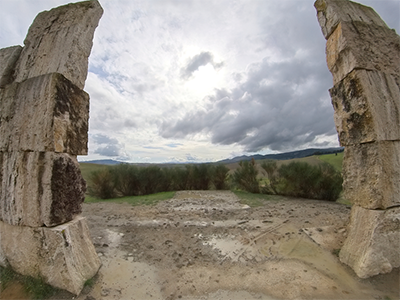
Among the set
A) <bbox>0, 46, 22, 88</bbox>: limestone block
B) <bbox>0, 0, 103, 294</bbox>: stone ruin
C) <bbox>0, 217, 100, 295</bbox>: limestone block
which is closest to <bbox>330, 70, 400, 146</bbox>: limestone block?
<bbox>0, 0, 103, 294</bbox>: stone ruin

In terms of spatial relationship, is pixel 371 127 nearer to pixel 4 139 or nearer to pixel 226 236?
Result: pixel 226 236

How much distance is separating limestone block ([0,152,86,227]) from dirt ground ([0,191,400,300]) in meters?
1.03

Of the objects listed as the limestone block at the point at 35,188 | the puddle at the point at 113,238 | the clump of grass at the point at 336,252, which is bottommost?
the puddle at the point at 113,238

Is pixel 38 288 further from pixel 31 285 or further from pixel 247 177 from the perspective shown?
pixel 247 177

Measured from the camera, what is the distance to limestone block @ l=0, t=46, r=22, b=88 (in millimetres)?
3025

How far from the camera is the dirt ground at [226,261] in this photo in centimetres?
253

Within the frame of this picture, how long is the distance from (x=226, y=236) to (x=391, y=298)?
9.13 ft

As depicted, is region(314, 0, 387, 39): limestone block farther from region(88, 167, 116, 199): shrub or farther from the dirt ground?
region(88, 167, 116, 199): shrub

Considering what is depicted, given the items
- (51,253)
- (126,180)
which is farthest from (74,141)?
(126,180)

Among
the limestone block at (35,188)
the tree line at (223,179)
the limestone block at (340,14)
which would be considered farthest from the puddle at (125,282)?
the tree line at (223,179)

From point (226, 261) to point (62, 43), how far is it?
456 centimetres

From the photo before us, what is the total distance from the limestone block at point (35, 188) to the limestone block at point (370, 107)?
4.46 metres

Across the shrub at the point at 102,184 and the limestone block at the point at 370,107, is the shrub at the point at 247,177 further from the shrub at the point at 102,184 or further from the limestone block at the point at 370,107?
the limestone block at the point at 370,107

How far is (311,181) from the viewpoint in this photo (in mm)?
9211
